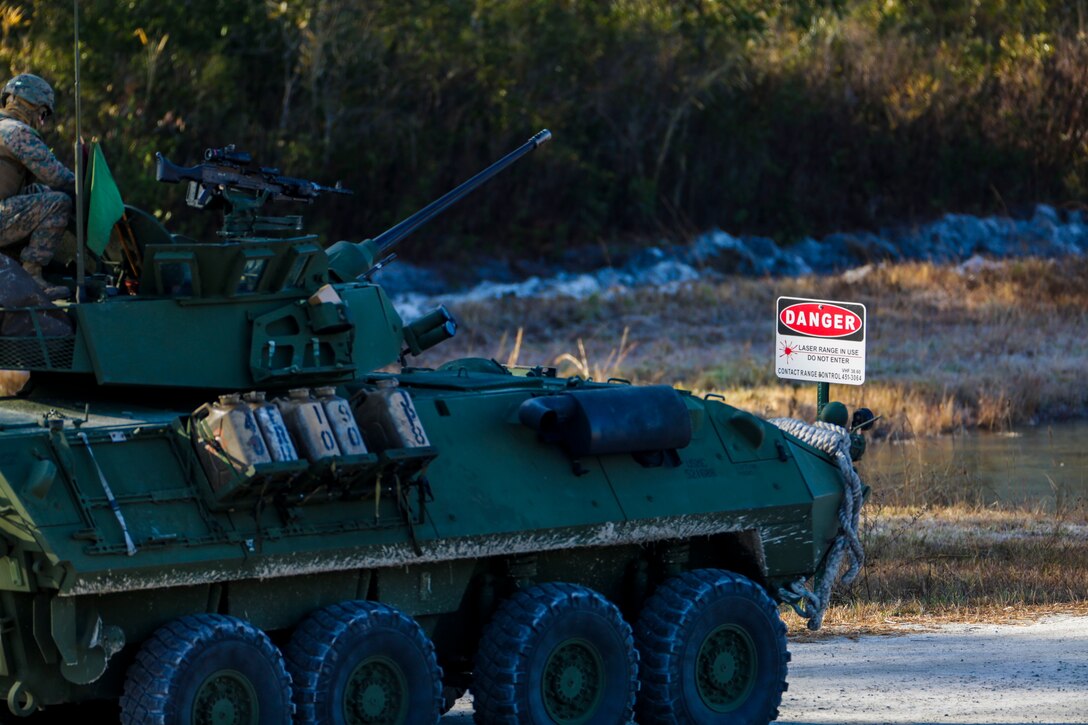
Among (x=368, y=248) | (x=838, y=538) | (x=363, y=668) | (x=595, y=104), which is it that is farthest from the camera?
(x=595, y=104)

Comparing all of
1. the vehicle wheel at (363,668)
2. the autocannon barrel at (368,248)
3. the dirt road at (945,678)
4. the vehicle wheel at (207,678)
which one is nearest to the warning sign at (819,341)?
the dirt road at (945,678)

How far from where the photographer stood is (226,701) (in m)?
8.52

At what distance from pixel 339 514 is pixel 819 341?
5885mm

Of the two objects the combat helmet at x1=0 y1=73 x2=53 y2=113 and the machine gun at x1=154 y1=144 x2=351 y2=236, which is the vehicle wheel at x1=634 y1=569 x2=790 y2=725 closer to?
the machine gun at x1=154 y1=144 x2=351 y2=236

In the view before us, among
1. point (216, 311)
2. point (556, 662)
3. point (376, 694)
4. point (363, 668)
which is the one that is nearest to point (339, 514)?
point (363, 668)

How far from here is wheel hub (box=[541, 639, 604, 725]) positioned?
962cm

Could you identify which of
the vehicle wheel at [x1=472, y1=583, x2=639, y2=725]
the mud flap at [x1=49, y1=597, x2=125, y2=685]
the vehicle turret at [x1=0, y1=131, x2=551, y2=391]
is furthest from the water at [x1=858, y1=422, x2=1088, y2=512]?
the mud flap at [x1=49, y1=597, x2=125, y2=685]

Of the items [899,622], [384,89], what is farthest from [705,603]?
[384,89]

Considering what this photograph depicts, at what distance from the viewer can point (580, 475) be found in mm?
9984

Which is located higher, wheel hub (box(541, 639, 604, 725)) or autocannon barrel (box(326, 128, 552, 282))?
autocannon barrel (box(326, 128, 552, 282))

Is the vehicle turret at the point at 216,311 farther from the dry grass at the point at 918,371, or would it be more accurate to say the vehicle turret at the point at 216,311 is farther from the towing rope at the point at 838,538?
the dry grass at the point at 918,371

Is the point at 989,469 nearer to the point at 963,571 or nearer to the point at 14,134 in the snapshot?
the point at 963,571

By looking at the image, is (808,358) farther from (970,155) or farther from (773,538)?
(970,155)

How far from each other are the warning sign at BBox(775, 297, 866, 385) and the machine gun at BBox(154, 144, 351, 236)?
5108mm
